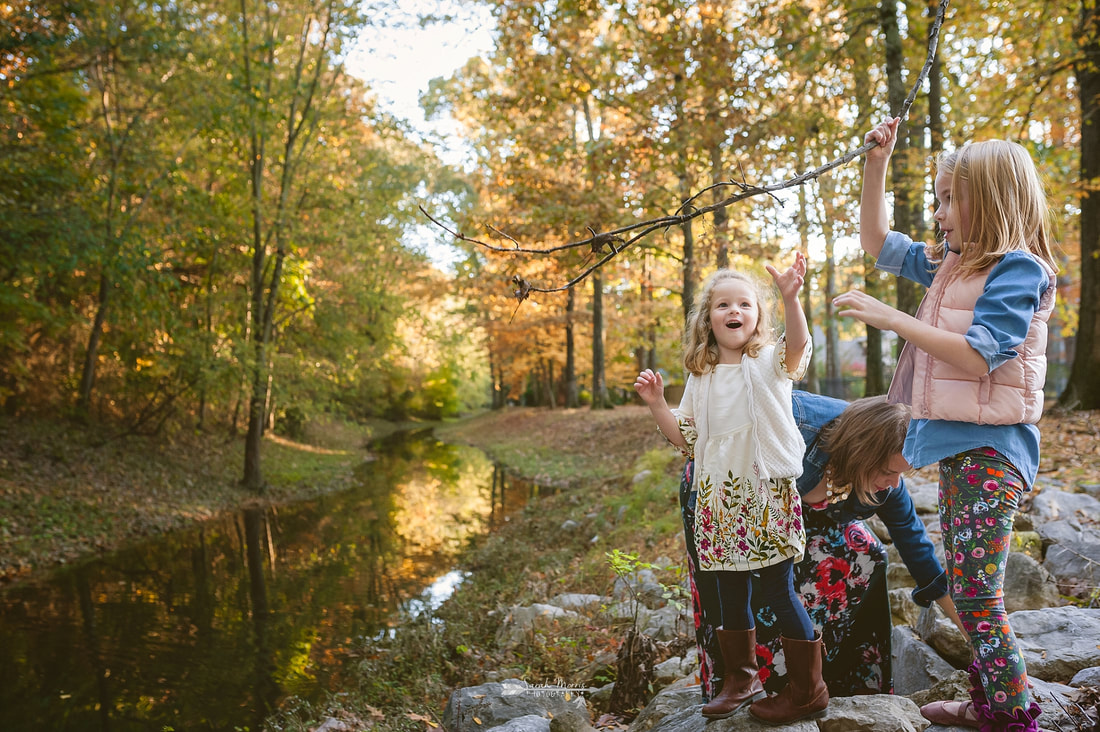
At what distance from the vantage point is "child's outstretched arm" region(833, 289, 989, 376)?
2053 mm

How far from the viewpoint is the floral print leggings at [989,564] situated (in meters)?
2.15

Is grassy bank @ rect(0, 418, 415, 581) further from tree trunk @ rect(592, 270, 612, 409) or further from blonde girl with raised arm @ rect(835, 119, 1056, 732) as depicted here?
blonde girl with raised arm @ rect(835, 119, 1056, 732)

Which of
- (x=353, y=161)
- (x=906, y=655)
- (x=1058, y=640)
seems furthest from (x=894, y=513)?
(x=353, y=161)

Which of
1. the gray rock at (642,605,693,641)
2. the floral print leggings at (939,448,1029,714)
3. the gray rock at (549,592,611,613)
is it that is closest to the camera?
the floral print leggings at (939,448,1029,714)

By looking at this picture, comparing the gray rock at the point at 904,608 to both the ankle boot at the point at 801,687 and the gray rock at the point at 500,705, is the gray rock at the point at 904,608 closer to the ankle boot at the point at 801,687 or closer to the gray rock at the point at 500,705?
the ankle boot at the point at 801,687

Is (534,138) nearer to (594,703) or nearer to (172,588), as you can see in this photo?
(172,588)

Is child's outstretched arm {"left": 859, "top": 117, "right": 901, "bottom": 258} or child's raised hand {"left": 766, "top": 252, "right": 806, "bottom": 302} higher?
child's outstretched arm {"left": 859, "top": 117, "right": 901, "bottom": 258}

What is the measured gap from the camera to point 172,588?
26.3 feet

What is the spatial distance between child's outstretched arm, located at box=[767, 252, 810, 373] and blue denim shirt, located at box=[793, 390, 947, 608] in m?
0.57

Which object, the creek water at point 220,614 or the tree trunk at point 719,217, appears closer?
the creek water at point 220,614

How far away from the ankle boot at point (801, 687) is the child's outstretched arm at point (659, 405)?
0.83 meters

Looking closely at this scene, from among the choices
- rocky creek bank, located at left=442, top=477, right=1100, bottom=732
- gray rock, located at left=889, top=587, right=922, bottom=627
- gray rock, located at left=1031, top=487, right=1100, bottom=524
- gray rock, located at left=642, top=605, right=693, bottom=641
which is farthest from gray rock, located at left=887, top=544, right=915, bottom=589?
gray rock, located at left=1031, top=487, right=1100, bottom=524

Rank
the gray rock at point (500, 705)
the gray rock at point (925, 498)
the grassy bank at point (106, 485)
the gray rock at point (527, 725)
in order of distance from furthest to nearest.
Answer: the grassy bank at point (106, 485)
the gray rock at point (925, 498)
the gray rock at point (500, 705)
the gray rock at point (527, 725)

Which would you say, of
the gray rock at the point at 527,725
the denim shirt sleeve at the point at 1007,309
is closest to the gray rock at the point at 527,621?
the gray rock at the point at 527,725
